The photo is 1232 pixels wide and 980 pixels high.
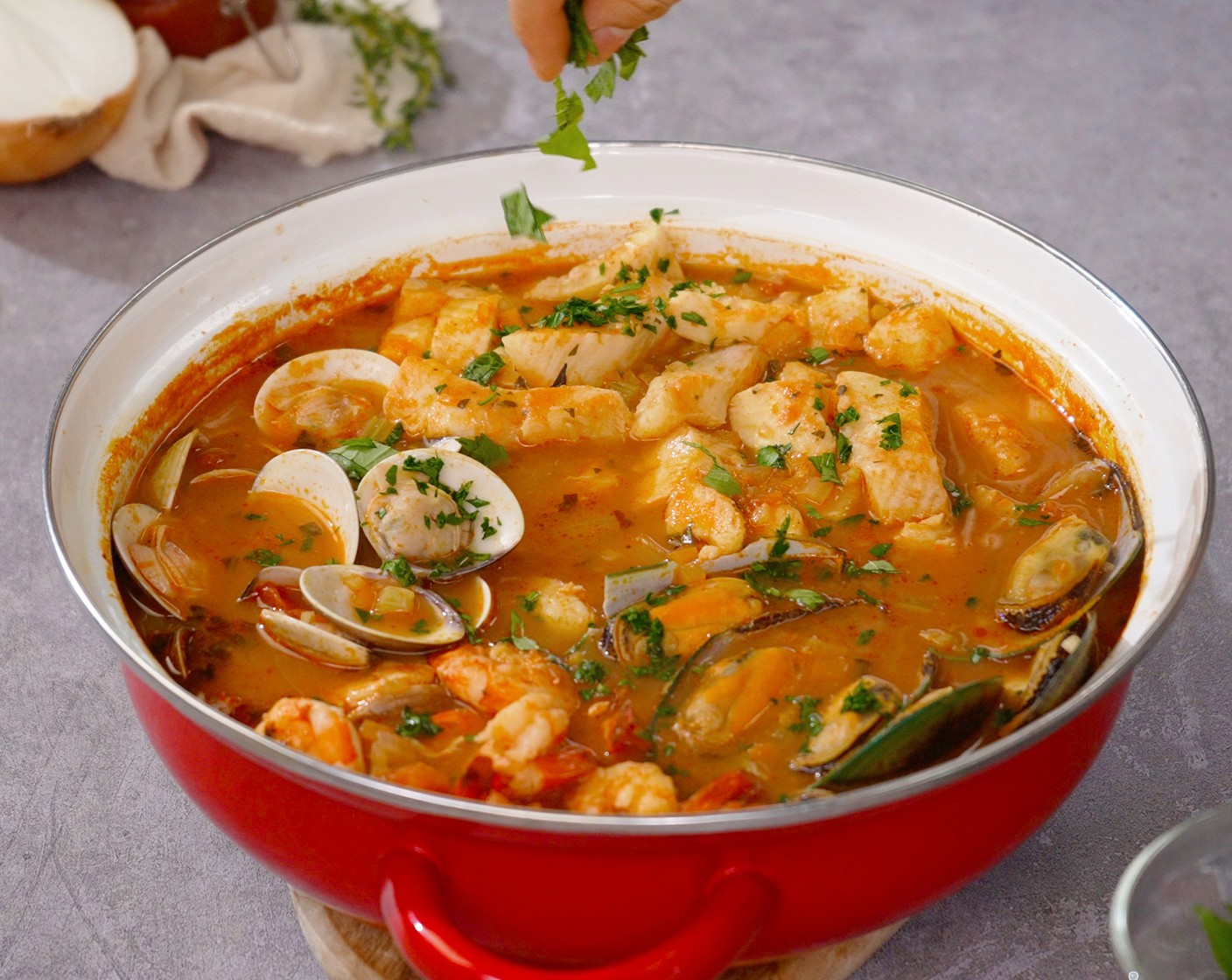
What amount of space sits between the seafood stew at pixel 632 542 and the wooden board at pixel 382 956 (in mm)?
444

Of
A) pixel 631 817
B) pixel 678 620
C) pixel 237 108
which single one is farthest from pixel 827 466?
pixel 237 108

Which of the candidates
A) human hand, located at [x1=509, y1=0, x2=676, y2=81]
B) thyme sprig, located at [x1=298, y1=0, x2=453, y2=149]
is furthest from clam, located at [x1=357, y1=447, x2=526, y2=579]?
thyme sprig, located at [x1=298, y1=0, x2=453, y2=149]

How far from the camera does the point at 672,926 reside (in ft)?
7.07

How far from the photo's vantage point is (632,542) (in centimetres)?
284

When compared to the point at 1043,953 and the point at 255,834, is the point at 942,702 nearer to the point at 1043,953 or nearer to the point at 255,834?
the point at 1043,953

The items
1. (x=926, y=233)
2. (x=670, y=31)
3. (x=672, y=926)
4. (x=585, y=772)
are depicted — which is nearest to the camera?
(x=672, y=926)

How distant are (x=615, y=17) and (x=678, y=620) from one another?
1.30 metres

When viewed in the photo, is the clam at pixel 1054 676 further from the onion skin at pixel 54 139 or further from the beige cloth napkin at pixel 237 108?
the onion skin at pixel 54 139

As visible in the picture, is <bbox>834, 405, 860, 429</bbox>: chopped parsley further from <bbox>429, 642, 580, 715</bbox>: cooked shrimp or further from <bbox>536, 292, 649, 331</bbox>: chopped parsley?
<bbox>429, 642, 580, 715</bbox>: cooked shrimp

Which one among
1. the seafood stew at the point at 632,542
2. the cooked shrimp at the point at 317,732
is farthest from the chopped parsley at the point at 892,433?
the cooked shrimp at the point at 317,732

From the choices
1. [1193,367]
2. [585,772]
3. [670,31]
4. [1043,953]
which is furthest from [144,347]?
[670,31]

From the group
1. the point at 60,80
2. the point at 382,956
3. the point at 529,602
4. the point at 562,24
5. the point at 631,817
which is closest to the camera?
the point at 631,817

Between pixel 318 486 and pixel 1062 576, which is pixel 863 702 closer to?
pixel 1062 576

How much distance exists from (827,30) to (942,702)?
4.61 m
